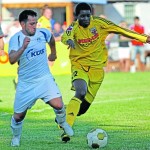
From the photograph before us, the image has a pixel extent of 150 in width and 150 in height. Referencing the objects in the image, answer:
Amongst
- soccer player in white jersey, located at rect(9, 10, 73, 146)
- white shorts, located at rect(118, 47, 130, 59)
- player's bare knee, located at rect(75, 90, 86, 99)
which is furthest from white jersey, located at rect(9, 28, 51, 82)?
white shorts, located at rect(118, 47, 130, 59)

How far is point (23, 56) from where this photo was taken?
443 inches

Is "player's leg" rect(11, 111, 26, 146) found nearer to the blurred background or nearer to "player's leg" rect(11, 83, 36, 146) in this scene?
"player's leg" rect(11, 83, 36, 146)

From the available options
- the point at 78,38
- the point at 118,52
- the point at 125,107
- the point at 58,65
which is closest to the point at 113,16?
the point at 118,52

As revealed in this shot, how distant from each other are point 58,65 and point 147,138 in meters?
17.2

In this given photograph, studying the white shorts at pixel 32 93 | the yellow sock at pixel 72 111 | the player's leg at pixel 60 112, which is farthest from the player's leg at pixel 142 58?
the white shorts at pixel 32 93

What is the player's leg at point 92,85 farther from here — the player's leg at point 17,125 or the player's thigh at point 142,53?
the player's thigh at point 142,53

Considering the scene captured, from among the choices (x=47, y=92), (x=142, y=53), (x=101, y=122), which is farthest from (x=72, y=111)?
(x=142, y=53)

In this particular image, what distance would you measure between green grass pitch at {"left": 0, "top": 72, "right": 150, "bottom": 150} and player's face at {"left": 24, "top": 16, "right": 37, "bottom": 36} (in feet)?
5.07

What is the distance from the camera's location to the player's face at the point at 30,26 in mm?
11164

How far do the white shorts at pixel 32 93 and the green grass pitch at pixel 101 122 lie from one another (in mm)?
580

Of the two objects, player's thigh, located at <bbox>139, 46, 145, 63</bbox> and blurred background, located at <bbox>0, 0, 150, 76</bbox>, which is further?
player's thigh, located at <bbox>139, 46, 145, 63</bbox>

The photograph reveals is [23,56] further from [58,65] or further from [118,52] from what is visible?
[118,52]

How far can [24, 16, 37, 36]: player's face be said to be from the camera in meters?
11.2

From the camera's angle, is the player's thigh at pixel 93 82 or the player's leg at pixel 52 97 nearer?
the player's leg at pixel 52 97
